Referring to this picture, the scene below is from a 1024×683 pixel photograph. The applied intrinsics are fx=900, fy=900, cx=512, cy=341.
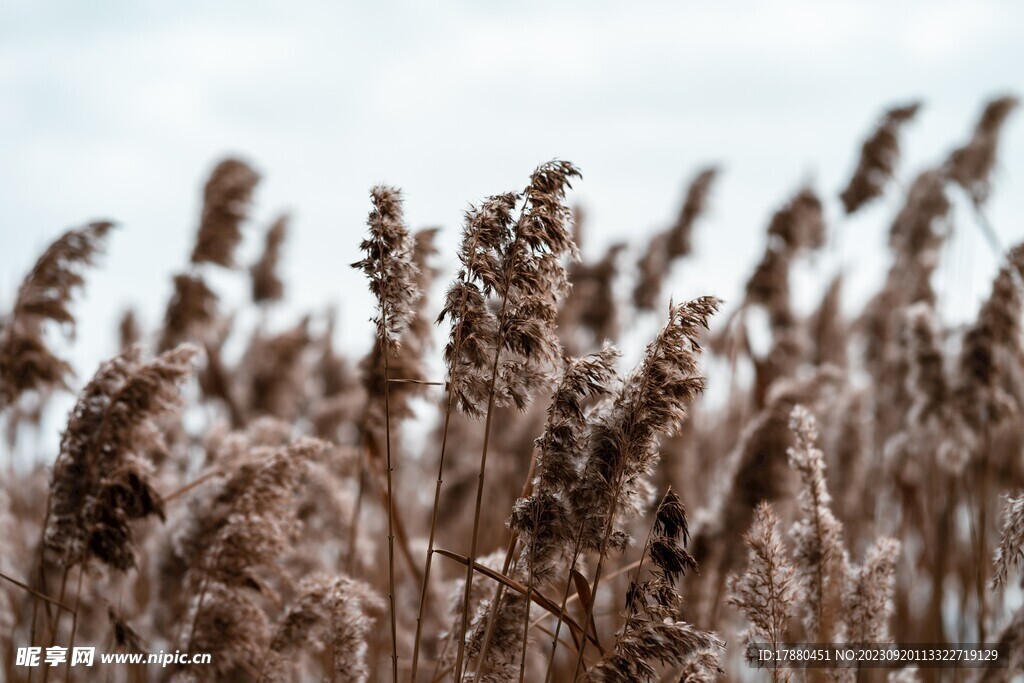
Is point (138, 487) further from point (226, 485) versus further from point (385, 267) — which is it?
point (385, 267)

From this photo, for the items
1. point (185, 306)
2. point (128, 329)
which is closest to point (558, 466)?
point (185, 306)

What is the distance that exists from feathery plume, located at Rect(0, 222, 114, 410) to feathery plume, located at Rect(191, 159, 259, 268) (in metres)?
1.60

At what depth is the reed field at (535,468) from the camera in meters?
1.86

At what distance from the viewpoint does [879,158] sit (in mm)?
5539

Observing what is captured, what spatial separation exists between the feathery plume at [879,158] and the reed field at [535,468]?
0.01 metres

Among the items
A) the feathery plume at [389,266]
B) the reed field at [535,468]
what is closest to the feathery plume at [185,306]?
the reed field at [535,468]

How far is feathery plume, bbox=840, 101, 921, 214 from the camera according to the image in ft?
18.1

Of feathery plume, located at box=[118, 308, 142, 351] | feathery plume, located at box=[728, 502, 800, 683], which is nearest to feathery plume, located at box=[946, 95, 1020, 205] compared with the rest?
feathery plume, located at box=[728, 502, 800, 683]

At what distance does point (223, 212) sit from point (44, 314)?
190 cm

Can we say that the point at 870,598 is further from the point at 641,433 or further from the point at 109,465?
the point at 109,465

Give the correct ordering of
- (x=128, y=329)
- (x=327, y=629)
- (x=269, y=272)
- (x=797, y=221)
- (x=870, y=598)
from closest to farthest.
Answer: (x=870, y=598), (x=327, y=629), (x=797, y=221), (x=269, y=272), (x=128, y=329)

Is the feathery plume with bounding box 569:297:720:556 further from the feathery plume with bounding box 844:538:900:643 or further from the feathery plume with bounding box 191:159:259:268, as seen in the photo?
the feathery plume with bounding box 191:159:259:268

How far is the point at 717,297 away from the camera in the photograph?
1869 mm

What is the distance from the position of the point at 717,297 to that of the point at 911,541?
15.7 ft
